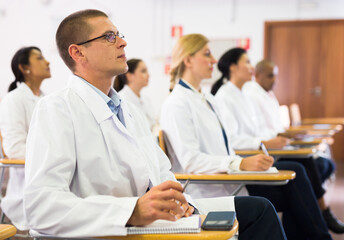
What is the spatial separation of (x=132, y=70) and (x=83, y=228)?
391 cm

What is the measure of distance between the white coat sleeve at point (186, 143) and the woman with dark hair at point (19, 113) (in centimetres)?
105

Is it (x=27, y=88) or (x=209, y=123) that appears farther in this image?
(x=27, y=88)

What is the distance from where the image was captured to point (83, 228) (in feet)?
4.18

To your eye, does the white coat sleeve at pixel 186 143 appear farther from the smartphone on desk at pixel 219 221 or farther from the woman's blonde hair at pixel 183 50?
the smartphone on desk at pixel 219 221

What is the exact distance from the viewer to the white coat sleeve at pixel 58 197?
1276mm

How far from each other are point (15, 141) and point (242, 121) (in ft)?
5.88

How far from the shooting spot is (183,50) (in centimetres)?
295

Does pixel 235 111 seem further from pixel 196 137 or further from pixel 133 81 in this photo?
pixel 133 81

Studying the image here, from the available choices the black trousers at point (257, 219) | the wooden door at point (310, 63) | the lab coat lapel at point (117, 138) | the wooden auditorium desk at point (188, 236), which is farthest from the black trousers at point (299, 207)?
the wooden door at point (310, 63)

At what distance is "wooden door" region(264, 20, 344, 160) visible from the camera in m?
8.57

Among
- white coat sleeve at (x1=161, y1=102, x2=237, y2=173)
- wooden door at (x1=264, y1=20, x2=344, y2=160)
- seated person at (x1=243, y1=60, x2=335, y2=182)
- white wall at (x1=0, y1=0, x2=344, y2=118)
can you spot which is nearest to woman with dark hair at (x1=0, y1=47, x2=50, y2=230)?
white coat sleeve at (x1=161, y1=102, x2=237, y2=173)

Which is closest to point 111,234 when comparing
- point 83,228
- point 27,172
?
point 83,228

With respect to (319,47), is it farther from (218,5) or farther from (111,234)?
(111,234)

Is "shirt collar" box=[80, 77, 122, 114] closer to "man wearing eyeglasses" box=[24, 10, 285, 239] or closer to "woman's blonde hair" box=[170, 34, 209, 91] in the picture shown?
"man wearing eyeglasses" box=[24, 10, 285, 239]
